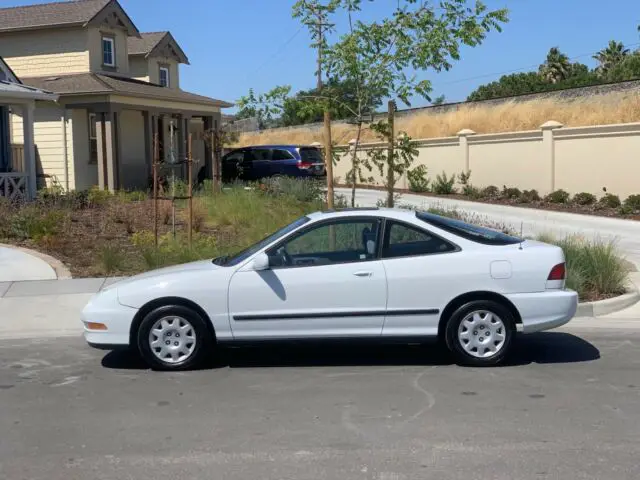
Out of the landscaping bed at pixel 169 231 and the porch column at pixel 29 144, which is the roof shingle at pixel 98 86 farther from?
the landscaping bed at pixel 169 231

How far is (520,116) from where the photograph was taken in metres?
35.9

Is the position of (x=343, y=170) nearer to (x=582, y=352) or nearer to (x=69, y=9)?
(x=69, y=9)

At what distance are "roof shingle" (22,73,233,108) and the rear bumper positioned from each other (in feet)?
60.6

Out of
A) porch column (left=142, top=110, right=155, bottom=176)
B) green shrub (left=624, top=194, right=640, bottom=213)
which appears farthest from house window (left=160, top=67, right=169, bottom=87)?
green shrub (left=624, top=194, right=640, bottom=213)

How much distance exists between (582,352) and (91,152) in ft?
68.0

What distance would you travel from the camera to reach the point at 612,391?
635 cm

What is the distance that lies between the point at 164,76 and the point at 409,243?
2701 centimetres

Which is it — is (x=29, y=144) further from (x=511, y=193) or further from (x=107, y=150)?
(x=511, y=193)

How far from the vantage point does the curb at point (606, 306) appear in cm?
940

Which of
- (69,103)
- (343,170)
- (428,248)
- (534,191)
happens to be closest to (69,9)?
(69,103)

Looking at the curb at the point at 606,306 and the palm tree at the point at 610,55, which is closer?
the curb at the point at 606,306

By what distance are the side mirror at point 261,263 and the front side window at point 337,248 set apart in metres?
0.16

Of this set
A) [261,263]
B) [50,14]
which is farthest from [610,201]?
[50,14]

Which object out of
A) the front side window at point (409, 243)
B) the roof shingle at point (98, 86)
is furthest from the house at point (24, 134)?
the front side window at point (409, 243)
